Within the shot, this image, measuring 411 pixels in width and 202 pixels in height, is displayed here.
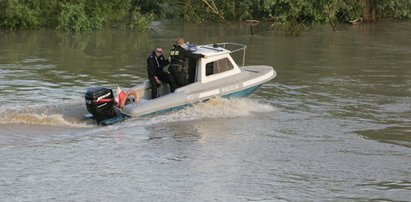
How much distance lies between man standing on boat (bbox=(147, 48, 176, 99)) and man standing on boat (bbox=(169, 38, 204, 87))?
0.19 metres

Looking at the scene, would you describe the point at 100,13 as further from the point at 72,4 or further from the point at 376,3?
the point at 376,3

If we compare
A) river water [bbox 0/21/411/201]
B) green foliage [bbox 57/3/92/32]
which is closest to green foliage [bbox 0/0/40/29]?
green foliage [bbox 57/3/92/32]

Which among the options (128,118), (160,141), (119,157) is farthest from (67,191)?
(128,118)

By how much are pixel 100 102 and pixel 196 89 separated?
92.7 inches

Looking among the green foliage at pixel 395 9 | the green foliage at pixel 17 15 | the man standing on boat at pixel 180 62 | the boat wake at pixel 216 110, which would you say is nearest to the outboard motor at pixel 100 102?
the boat wake at pixel 216 110

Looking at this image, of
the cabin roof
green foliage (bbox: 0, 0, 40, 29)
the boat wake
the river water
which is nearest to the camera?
the river water

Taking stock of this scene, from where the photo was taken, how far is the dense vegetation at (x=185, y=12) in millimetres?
35438

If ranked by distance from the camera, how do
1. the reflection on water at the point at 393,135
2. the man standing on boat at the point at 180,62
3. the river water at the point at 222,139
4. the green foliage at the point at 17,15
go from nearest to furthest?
the river water at the point at 222,139
the reflection on water at the point at 393,135
the man standing on boat at the point at 180,62
the green foliage at the point at 17,15

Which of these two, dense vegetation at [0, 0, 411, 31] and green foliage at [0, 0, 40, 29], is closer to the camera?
dense vegetation at [0, 0, 411, 31]

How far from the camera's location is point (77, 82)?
2155 centimetres

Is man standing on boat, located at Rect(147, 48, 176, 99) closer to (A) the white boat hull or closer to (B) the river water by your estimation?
(A) the white boat hull

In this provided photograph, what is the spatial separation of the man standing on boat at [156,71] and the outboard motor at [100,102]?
1291 mm

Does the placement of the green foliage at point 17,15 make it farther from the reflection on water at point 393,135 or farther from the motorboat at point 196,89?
the reflection on water at point 393,135

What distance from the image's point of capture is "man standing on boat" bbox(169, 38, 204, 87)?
16.7 m
